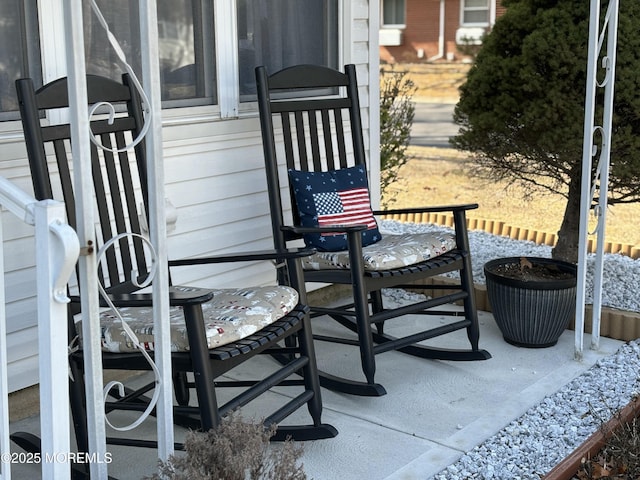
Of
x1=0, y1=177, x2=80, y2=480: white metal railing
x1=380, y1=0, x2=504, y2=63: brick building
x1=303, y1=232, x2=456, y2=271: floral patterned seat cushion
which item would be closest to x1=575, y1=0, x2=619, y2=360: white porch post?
x1=303, y1=232, x2=456, y2=271: floral patterned seat cushion

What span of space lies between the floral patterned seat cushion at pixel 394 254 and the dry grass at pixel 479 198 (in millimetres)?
1982

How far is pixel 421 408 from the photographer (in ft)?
9.95

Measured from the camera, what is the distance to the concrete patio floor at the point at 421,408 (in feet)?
8.61

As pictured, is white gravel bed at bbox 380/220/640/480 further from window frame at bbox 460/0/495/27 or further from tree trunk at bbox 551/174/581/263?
window frame at bbox 460/0/495/27

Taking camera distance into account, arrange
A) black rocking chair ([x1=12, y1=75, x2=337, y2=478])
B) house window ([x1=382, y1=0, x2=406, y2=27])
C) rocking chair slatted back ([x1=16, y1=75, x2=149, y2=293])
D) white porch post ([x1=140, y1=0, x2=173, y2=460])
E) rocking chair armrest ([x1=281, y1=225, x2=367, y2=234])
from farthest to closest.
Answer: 1. house window ([x1=382, y1=0, x2=406, y2=27])
2. rocking chair armrest ([x1=281, y1=225, x2=367, y2=234])
3. rocking chair slatted back ([x1=16, y1=75, x2=149, y2=293])
4. black rocking chair ([x1=12, y1=75, x2=337, y2=478])
5. white porch post ([x1=140, y1=0, x2=173, y2=460])

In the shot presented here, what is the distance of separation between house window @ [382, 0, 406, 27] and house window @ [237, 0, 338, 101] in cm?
1744

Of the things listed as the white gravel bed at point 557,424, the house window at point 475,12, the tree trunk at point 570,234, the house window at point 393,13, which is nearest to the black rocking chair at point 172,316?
the white gravel bed at point 557,424

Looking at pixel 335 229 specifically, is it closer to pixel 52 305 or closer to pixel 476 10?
pixel 52 305

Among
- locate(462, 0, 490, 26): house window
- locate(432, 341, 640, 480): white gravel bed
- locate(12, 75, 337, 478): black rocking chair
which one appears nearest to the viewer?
locate(12, 75, 337, 478): black rocking chair

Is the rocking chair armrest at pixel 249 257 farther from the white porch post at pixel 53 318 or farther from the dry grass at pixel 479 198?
the dry grass at pixel 479 198

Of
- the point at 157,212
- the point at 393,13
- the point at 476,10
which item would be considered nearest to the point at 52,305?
the point at 157,212

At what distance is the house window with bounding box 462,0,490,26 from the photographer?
1950 cm

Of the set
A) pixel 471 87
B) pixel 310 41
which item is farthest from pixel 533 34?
pixel 310 41

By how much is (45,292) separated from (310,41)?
2.51m
